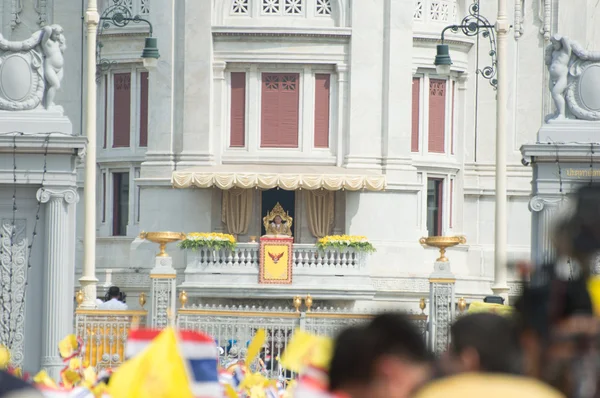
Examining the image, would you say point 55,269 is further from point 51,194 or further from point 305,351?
point 305,351

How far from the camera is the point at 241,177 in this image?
122ft

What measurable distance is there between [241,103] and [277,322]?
40.1 feet

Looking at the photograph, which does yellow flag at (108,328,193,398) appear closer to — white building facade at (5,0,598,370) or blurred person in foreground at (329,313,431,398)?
blurred person in foreground at (329,313,431,398)

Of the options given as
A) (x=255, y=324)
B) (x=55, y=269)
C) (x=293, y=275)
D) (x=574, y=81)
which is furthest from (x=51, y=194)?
(x=293, y=275)

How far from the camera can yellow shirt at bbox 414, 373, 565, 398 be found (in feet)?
17.7

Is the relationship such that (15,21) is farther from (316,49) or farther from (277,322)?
(277,322)

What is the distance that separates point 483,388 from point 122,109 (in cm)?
3519

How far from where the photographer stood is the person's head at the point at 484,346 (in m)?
5.96

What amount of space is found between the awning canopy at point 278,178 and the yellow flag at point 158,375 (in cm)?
2950

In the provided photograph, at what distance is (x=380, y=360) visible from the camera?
5.97m

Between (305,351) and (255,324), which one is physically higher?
(305,351)

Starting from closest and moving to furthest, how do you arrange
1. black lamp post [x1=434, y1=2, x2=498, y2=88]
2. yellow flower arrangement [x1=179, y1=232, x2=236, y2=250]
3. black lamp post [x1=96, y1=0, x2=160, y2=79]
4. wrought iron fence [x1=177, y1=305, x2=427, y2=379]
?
wrought iron fence [x1=177, y1=305, x2=427, y2=379] → black lamp post [x1=434, y1=2, x2=498, y2=88] → yellow flower arrangement [x1=179, y1=232, x2=236, y2=250] → black lamp post [x1=96, y1=0, x2=160, y2=79]

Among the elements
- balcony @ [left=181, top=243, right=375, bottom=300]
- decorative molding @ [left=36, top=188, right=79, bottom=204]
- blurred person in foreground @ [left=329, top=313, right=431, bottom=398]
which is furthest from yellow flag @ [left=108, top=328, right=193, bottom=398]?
balcony @ [left=181, top=243, right=375, bottom=300]

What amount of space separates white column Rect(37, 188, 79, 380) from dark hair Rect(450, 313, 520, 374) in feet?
60.1
